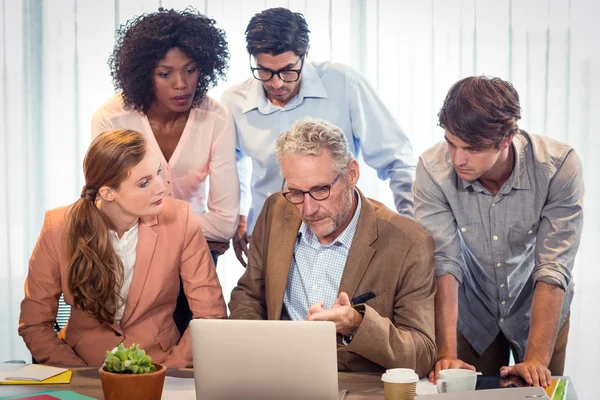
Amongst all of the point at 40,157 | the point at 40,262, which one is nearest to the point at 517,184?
the point at 40,262

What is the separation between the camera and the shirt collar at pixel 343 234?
8.59 feet

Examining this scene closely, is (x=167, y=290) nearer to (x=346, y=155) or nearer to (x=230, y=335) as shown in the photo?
(x=346, y=155)

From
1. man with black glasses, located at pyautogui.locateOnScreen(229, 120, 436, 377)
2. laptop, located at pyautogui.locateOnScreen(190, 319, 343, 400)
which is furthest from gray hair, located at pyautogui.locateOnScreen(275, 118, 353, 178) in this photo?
laptop, located at pyautogui.locateOnScreen(190, 319, 343, 400)

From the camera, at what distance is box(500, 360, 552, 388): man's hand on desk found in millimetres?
2152

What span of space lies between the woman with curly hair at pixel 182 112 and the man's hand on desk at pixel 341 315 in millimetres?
1228

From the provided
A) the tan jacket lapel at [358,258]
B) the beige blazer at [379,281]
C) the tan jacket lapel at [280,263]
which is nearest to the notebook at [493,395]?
the beige blazer at [379,281]

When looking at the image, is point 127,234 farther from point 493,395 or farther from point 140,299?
point 493,395

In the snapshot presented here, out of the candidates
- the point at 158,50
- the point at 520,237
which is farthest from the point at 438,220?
the point at 158,50

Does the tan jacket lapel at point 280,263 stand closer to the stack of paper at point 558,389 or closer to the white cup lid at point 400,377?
the white cup lid at point 400,377

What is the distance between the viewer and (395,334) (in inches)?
90.4

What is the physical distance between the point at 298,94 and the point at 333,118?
0.18 meters

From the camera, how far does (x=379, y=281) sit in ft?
8.27

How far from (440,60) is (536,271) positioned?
7.51 ft

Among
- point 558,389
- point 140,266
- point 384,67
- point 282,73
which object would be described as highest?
point 384,67
